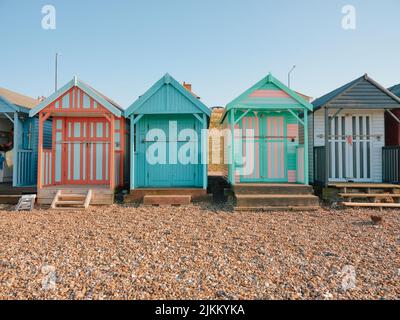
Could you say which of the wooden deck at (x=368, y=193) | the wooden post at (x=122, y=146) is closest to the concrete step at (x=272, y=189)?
the wooden deck at (x=368, y=193)

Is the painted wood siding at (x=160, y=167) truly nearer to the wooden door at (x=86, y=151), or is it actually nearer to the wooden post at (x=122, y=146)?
the wooden post at (x=122, y=146)

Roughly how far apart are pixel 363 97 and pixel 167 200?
6424 millimetres

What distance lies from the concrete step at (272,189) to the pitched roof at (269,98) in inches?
89.5

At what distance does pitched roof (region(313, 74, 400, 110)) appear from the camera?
24.3ft

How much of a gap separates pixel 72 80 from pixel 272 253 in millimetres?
6870

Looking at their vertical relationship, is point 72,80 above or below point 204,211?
above

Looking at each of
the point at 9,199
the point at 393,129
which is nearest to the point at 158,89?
the point at 9,199

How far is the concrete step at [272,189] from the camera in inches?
280

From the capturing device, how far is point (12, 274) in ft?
10.0

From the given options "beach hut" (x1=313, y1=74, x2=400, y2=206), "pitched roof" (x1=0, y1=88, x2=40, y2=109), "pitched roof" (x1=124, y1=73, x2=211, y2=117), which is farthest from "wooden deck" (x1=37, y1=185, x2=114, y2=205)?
"beach hut" (x1=313, y1=74, x2=400, y2=206)
